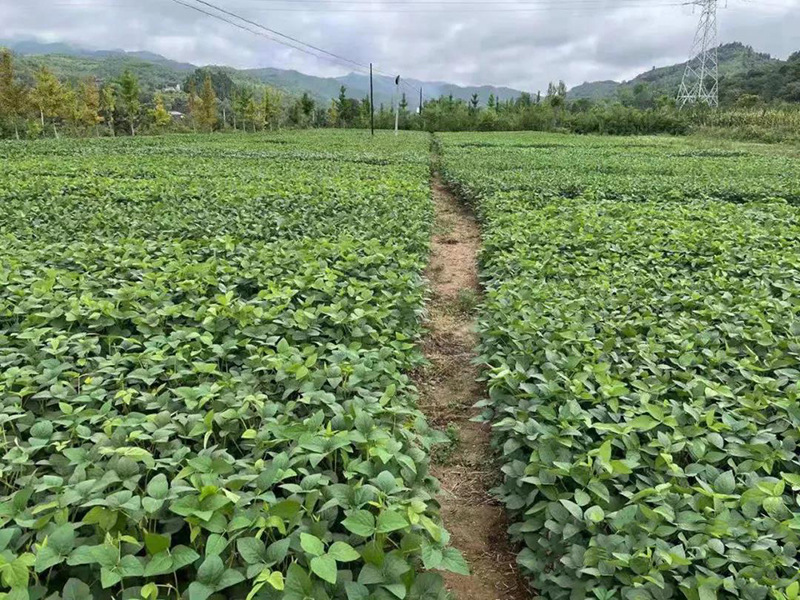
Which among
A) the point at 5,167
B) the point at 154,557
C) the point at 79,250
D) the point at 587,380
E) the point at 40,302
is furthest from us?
the point at 5,167

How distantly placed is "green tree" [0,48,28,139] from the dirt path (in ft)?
138

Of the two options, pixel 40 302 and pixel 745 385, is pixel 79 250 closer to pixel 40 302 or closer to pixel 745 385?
pixel 40 302

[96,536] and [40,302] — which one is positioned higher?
[40,302]

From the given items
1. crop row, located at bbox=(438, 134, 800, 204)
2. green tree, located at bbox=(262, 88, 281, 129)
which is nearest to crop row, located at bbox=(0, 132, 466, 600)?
crop row, located at bbox=(438, 134, 800, 204)

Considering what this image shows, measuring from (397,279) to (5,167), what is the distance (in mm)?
14085

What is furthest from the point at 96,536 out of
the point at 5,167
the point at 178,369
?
the point at 5,167

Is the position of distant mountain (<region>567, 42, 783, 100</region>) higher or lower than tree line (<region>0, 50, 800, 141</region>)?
higher

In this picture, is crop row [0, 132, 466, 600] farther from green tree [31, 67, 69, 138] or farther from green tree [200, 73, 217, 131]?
green tree [200, 73, 217, 131]

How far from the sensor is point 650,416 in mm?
2777

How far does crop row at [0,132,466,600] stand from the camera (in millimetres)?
1737

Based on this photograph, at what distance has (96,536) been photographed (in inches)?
71.1

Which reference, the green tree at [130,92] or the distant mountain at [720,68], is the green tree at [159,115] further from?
the distant mountain at [720,68]

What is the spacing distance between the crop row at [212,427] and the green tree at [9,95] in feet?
134

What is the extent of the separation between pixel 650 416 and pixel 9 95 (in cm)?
4709
